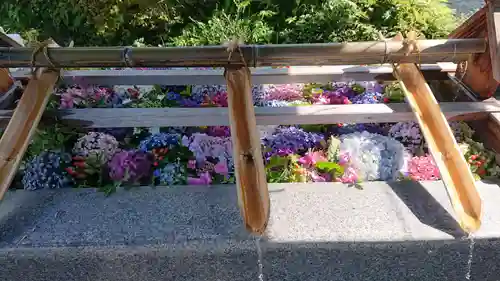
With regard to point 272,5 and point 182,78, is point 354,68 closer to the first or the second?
point 182,78

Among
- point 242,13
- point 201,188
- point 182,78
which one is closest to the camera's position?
point 201,188

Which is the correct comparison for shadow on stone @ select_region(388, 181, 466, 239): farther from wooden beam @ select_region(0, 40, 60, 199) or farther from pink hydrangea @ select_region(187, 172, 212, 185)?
wooden beam @ select_region(0, 40, 60, 199)

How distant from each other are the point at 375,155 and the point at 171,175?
2.90 ft

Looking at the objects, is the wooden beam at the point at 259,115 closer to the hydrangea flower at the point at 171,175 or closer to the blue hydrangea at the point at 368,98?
the hydrangea flower at the point at 171,175

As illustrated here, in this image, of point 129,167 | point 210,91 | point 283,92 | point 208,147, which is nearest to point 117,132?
point 129,167

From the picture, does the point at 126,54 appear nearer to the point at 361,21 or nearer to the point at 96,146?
the point at 96,146

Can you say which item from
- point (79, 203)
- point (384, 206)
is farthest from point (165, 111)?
point (384, 206)

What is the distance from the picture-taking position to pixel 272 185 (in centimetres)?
208

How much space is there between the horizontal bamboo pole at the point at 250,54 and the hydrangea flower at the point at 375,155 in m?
0.36

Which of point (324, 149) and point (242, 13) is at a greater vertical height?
point (242, 13)

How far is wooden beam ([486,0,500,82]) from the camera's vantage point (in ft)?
6.74

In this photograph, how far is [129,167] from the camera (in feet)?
6.94

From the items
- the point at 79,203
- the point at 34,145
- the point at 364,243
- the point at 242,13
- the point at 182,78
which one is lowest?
the point at 364,243

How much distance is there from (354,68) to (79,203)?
1555 millimetres
